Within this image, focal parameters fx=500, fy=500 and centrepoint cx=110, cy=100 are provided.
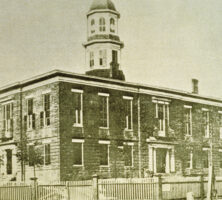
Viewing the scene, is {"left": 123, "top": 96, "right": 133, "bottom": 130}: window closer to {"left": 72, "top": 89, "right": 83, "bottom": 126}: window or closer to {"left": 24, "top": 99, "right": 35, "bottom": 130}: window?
{"left": 72, "top": 89, "right": 83, "bottom": 126}: window

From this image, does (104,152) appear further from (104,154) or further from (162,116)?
(162,116)

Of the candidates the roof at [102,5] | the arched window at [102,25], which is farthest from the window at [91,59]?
the roof at [102,5]

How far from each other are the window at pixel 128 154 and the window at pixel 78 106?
9.90 ft

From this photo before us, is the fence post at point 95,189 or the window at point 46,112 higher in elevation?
the window at point 46,112

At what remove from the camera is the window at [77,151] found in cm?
2139

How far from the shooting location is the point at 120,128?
925 inches

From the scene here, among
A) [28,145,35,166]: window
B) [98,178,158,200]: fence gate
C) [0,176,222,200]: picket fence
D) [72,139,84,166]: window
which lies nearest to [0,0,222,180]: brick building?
[72,139,84,166]: window

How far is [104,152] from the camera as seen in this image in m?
22.7

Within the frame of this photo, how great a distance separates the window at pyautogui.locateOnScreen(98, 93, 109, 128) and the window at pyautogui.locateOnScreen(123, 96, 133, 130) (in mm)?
1220

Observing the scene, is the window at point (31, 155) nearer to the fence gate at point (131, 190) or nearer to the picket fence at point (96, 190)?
the picket fence at point (96, 190)

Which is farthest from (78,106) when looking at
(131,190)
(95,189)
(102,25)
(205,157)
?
(205,157)

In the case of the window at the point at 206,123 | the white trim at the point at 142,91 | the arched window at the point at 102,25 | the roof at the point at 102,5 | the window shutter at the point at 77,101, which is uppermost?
the roof at the point at 102,5

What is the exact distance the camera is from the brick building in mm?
21328

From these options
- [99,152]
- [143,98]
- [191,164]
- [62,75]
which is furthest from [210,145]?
[62,75]
